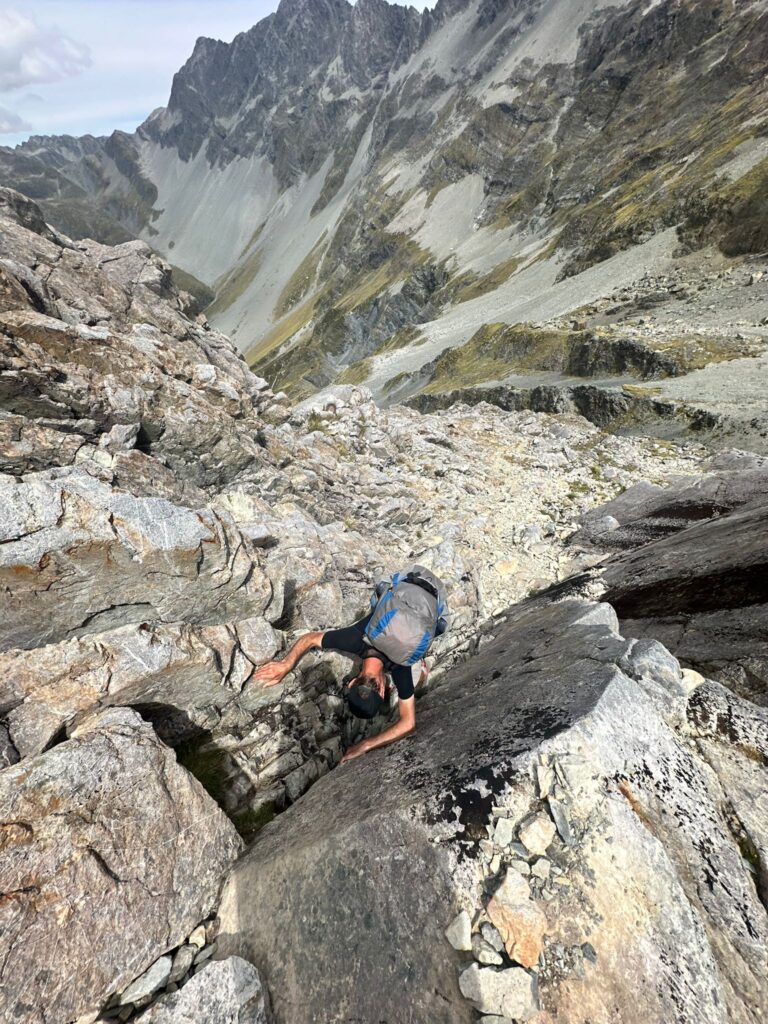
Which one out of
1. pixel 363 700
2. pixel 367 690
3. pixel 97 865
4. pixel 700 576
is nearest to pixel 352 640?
pixel 367 690

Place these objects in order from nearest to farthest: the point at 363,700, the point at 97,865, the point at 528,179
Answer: the point at 97,865, the point at 363,700, the point at 528,179

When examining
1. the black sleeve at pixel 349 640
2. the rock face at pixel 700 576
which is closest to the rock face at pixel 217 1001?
the black sleeve at pixel 349 640

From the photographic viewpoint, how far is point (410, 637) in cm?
678

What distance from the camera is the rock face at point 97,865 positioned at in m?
4.04

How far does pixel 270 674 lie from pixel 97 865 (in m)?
3.33

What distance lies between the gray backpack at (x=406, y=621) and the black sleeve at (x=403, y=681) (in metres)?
0.10

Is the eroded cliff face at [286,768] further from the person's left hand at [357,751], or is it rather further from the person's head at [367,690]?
the person's head at [367,690]

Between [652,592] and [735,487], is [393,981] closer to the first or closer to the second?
[652,592]

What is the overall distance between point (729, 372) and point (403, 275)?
368 feet

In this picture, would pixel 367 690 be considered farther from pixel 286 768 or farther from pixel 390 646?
pixel 286 768

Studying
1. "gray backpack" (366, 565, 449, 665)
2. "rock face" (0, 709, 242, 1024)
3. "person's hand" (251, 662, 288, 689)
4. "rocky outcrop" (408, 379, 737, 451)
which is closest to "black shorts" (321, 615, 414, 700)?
"gray backpack" (366, 565, 449, 665)

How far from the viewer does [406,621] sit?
679cm

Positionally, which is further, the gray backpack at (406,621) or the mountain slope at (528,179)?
the mountain slope at (528,179)

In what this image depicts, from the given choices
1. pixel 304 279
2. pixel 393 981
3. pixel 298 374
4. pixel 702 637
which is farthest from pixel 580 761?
pixel 304 279
